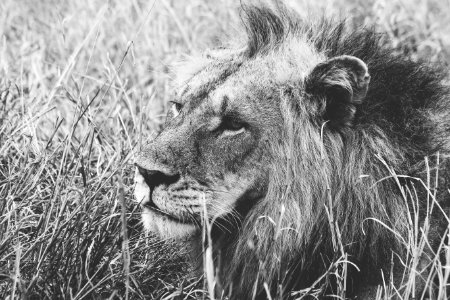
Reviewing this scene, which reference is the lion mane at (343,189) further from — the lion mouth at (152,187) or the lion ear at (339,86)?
the lion mouth at (152,187)

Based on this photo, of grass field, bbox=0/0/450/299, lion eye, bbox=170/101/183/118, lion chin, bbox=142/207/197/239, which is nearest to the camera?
grass field, bbox=0/0/450/299

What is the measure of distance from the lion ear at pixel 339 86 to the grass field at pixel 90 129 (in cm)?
61

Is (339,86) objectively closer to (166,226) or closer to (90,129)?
(166,226)

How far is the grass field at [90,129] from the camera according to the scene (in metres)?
3.07

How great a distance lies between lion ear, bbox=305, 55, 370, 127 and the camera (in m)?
3.14

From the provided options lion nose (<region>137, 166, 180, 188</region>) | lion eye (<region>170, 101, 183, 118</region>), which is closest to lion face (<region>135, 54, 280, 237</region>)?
lion nose (<region>137, 166, 180, 188</region>)

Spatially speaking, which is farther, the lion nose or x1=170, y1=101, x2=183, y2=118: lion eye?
x1=170, y1=101, x2=183, y2=118: lion eye

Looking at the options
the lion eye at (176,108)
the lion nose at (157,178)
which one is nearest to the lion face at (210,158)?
the lion nose at (157,178)

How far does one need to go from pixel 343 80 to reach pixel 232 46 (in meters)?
0.88

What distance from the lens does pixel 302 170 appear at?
10.7 ft

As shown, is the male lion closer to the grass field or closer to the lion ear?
the lion ear

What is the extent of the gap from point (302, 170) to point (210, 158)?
1.34 feet

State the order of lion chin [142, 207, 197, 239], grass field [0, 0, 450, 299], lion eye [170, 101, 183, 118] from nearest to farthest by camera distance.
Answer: grass field [0, 0, 450, 299] → lion chin [142, 207, 197, 239] → lion eye [170, 101, 183, 118]

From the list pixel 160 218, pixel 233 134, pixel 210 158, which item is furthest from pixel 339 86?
pixel 160 218
